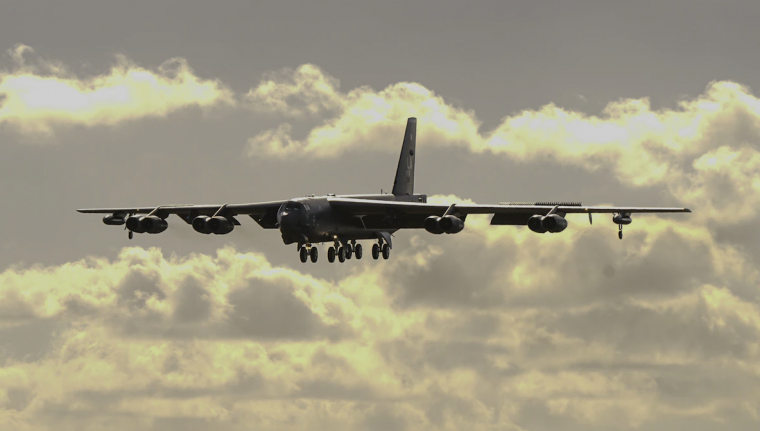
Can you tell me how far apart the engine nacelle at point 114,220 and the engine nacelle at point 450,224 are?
25733mm

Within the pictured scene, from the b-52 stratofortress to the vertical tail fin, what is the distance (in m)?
3.23

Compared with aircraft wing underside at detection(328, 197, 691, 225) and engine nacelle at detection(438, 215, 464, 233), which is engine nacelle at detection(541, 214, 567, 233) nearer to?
aircraft wing underside at detection(328, 197, 691, 225)

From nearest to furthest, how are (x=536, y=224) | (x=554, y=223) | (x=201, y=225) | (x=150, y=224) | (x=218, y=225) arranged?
(x=554, y=223)
(x=536, y=224)
(x=201, y=225)
(x=218, y=225)
(x=150, y=224)

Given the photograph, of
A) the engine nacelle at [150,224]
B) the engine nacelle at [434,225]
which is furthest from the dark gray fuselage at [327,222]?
the engine nacelle at [150,224]

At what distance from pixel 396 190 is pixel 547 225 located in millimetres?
21912

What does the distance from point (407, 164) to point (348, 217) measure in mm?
14938

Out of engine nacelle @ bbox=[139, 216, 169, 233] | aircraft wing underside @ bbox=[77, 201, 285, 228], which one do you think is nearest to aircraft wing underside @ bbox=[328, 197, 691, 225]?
aircraft wing underside @ bbox=[77, 201, 285, 228]

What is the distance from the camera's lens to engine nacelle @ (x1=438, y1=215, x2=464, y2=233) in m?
62.6

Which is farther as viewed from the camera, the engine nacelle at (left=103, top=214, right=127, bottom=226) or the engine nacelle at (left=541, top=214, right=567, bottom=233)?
the engine nacelle at (left=103, top=214, right=127, bottom=226)

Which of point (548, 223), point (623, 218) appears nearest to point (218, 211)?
point (548, 223)

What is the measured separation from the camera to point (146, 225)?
232 ft

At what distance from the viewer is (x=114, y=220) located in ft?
245

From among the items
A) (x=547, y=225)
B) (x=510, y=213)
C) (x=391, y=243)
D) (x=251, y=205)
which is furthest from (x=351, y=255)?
(x=547, y=225)

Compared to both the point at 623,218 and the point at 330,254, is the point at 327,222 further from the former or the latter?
the point at 623,218
